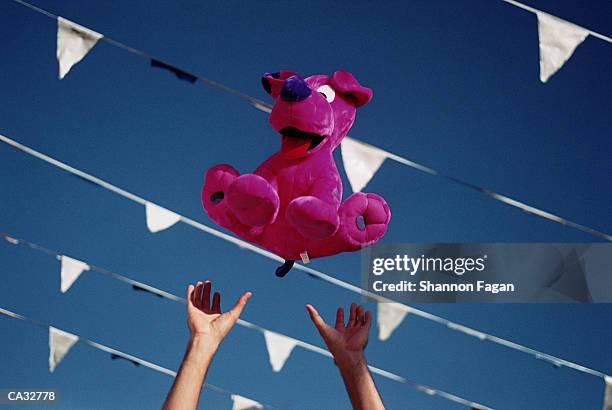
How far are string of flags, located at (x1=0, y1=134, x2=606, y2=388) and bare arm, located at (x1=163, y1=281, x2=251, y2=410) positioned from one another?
1199 millimetres

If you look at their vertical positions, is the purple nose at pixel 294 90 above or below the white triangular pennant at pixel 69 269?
below

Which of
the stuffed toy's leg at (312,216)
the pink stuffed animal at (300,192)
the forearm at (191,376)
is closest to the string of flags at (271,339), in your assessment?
the pink stuffed animal at (300,192)

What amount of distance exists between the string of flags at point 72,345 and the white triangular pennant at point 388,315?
21.3 inches

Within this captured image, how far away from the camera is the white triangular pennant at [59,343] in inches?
108

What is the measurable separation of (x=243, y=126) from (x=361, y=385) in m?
1.64

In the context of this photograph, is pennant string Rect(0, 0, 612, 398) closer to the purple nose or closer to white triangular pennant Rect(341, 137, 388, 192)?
white triangular pennant Rect(341, 137, 388, 192)

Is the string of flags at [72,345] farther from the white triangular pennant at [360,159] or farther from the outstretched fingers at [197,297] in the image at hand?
the outstretched fingers at [197,297]

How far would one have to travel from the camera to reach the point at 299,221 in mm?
1660

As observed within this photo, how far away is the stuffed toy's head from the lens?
1.71 m

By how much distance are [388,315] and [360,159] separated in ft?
2.16

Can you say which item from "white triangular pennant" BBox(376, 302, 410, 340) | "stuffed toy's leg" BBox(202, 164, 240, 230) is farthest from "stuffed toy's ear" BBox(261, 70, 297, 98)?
"white triangular pennant" BBox(376, 302, 410, 340)

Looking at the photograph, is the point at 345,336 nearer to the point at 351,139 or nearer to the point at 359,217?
the point at 359,217

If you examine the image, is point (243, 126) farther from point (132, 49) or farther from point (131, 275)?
point (131, 275)

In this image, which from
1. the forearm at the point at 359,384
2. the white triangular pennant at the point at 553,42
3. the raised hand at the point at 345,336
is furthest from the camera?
the white triangular pennant at the point at 553,42
